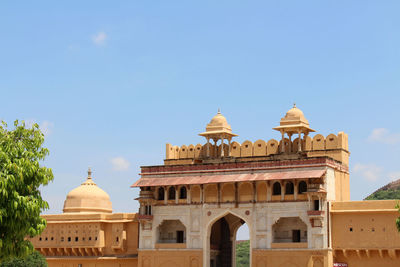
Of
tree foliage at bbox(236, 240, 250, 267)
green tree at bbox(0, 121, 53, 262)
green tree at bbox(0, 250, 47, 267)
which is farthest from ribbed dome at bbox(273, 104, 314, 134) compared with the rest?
tree foliage at bbox(236, 240, 250, 267)

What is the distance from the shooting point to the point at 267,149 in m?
39.5

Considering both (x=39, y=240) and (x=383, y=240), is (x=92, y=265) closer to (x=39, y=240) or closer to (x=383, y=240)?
(x=39, y=240)

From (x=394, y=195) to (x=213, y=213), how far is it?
39023 mm

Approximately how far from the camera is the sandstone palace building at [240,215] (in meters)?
34.8

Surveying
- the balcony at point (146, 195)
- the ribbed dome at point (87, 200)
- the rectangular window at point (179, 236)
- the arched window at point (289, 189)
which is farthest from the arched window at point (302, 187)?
the ribbed dome at point (87, 200)

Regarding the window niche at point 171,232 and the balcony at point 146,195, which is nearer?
the balcony at point 146,195

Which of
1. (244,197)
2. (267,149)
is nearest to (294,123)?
(267,149)

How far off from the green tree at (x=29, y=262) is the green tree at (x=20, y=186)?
18.3 m

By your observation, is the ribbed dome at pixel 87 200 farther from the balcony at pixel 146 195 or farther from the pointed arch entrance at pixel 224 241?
the pointed arch entrance at pixel 224 241

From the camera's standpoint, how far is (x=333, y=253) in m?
35.1

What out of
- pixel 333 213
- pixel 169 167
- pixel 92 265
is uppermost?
pixel 169 167

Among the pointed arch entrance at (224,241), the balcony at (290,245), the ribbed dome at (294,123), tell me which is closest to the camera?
the balcony at (290,245)

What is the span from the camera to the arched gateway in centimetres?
3538

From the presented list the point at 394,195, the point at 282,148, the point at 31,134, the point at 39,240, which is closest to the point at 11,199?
the point at 31,134
